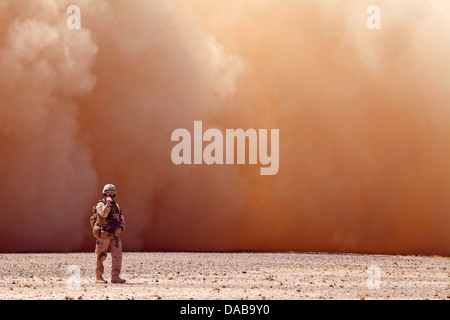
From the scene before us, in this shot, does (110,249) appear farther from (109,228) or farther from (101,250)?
(109,228)

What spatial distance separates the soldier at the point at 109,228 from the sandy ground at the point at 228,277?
74cm

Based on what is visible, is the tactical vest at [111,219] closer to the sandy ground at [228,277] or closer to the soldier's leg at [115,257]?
the soldier's leg at [115,257]

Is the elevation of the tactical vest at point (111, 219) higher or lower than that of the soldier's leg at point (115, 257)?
higher

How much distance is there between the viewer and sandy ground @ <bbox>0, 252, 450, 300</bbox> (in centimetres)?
2112

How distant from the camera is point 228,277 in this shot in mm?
26609

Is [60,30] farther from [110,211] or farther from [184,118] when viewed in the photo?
[110,211]

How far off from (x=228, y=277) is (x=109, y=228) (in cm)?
491

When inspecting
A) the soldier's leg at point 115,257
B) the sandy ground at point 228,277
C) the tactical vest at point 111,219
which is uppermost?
the tactical vest at point 111,219

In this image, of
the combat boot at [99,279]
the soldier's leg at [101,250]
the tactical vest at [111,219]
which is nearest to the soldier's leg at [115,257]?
the soldier's leg at [101,250]

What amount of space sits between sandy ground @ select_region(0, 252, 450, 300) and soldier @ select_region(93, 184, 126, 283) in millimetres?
743

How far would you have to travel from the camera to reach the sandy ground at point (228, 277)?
21125 mm

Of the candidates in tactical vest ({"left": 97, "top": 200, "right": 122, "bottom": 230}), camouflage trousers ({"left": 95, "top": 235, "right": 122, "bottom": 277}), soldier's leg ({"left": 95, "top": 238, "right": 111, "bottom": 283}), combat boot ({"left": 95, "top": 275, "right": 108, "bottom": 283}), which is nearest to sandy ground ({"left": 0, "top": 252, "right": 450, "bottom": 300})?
combat boot ({"left": 95, "top": 275, "right": 108, "bottom": 283})

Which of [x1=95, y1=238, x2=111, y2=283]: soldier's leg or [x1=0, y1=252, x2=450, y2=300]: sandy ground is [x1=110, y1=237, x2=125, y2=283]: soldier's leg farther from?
[x1=0, y1=252, x2=450, y2=300]: sandy ground

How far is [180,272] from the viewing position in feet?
93.8
